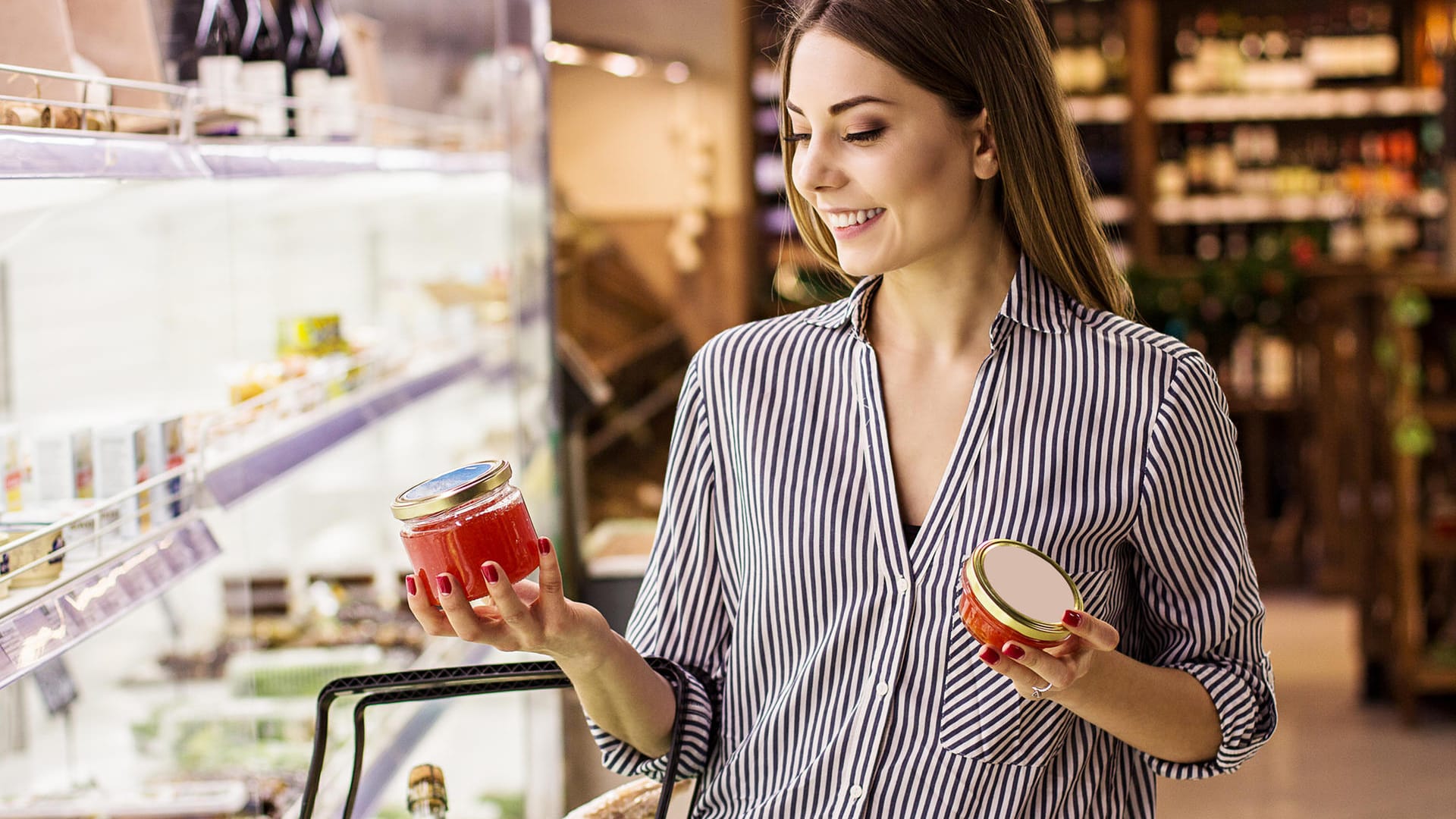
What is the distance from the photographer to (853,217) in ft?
4.16

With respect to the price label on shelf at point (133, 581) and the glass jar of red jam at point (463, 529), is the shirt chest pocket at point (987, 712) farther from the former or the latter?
the price label on shelf at point (133, 581)

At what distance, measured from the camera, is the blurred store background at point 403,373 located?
4.99 feet

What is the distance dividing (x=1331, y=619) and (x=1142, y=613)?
5.34 m

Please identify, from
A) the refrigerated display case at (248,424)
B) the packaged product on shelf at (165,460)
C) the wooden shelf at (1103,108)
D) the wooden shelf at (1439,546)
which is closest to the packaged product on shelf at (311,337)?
the refrigerated display case at (248,424)

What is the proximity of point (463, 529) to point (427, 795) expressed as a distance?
1.07 feet

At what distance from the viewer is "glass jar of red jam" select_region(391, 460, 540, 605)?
1.07 meters

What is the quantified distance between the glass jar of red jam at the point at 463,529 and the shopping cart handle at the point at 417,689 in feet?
0.35

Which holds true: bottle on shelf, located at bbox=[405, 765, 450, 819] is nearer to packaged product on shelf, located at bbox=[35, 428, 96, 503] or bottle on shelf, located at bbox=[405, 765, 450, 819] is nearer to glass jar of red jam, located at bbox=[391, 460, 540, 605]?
glass jar of red jam, located at bbox=[391, 460, 540, 605]

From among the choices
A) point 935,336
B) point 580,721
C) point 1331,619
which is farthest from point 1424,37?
point 935,336

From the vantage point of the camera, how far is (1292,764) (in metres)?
4.57

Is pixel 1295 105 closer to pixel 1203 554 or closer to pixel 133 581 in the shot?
pixel 1203 554

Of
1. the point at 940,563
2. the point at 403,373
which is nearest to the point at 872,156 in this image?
the point at 940,563

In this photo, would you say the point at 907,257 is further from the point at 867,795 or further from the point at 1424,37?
the point at 1424,37

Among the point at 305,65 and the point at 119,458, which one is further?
the point at 305,65
